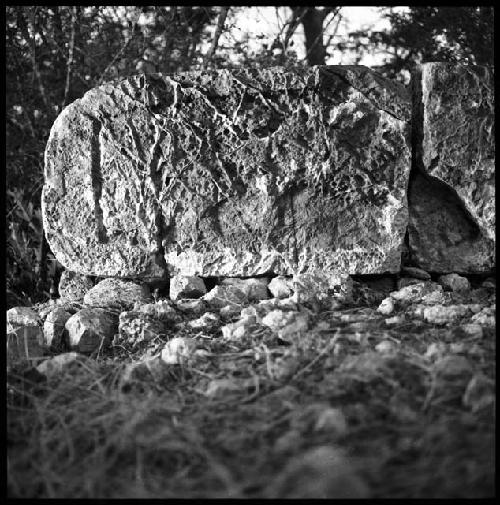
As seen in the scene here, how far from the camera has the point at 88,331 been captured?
2553 millimetres

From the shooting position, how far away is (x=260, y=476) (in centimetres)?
124

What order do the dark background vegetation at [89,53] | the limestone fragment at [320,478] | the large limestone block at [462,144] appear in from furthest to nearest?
the dark background vegetation at [89,53], the large limestone block at [462,144], the limestone fragment at [320,478]

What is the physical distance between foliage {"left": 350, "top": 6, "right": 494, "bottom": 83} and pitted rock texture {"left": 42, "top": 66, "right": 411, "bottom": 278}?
329 centimetres

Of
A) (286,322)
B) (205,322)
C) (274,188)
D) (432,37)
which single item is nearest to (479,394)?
(286,322)

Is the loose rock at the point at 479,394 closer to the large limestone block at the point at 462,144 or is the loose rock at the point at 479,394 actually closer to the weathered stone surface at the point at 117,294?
the large limestone block at the point at 462,144

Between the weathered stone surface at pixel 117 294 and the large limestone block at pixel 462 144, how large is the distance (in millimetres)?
1534

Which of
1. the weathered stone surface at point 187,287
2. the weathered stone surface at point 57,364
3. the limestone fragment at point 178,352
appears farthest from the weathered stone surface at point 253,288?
the weathered stone surface at point 57,364

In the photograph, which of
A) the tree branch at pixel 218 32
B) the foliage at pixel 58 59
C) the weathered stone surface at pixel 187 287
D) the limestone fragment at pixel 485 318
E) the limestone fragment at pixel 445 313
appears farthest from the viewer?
the tree branch at pixel 218 32

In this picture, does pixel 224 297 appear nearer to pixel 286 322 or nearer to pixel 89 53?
pixel 286 322

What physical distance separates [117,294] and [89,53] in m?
2.66

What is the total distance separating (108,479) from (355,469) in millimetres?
537

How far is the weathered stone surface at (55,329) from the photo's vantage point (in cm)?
258

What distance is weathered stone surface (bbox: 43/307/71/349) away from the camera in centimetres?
258

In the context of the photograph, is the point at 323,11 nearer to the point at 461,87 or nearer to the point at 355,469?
the point at 461,87
